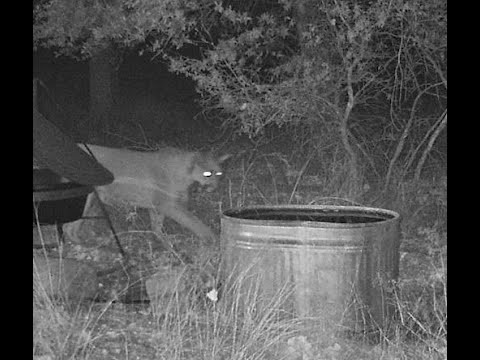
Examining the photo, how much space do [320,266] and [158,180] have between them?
334cm

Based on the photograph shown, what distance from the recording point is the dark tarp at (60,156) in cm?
509

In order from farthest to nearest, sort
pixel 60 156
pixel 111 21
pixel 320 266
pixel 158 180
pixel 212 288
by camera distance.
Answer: pixel 158 180
pixel 111 21
pixel 60 156
pixel 212 288
pixel 320 266

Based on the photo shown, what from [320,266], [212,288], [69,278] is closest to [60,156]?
[69,278]

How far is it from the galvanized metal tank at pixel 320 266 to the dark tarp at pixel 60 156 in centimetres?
141

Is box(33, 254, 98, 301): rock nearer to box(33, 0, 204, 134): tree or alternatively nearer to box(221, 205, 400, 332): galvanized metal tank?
box(221, 205, 400, 332): galvanized metal tank

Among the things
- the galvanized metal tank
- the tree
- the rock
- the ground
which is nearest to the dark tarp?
the rock

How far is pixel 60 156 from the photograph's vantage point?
520 cm

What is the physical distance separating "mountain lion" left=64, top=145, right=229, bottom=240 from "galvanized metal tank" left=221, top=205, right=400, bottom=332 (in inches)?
111

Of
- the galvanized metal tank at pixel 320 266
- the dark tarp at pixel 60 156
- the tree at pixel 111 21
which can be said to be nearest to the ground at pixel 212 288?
the galvanized metal tank at pixel 320 266

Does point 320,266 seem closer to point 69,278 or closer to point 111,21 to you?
point 69,278

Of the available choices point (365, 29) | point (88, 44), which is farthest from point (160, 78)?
point (365, 29)
